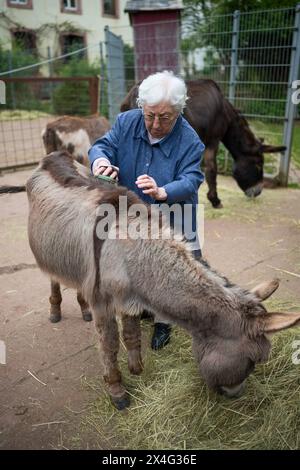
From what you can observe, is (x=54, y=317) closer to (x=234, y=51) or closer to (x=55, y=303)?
(x=55, y=303)

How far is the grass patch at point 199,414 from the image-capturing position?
2.17 m

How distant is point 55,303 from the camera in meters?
3.30

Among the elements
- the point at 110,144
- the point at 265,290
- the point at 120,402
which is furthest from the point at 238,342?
the point at 110,144

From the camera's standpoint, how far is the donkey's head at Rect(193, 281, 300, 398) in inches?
74.5

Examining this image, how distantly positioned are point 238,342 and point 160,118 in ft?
4.34

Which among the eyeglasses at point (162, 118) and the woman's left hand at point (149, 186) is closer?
the woman's left hand at point (149, 186)

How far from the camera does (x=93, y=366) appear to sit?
283 cm

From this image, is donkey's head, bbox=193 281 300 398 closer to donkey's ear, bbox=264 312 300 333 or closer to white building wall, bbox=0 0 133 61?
donkey's ear, bbox=264 312 300 333

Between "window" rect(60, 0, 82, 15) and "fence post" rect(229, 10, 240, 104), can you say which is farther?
"window" rect(60, 0, 82, 15)

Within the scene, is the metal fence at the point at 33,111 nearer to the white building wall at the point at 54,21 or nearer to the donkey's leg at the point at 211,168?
the donkey's leg at the point at 211,168

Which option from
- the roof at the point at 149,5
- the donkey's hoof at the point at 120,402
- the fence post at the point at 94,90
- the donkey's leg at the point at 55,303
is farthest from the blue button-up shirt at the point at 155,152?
the roof at the point at 149,5

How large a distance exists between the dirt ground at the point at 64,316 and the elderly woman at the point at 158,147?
1190 millimetres

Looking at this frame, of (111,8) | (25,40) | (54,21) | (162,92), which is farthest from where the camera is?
(111,8)

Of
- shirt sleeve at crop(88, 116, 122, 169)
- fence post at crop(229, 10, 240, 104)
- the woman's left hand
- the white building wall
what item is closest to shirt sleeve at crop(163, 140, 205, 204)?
the woman's left hand
